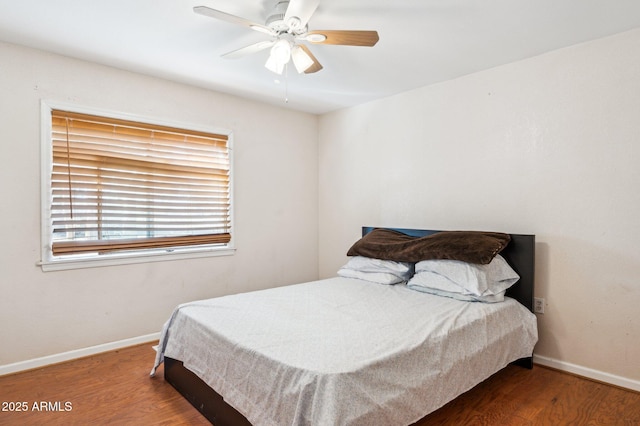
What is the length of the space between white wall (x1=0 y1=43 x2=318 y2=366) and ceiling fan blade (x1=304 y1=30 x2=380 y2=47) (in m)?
1.89

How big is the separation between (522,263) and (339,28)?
2.15 metres

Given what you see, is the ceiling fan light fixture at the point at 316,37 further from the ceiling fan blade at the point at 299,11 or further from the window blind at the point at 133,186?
the window blind at the point at 133,186

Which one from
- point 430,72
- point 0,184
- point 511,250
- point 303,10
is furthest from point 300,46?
point 0,184

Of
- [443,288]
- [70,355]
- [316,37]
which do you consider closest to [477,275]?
[443,288]

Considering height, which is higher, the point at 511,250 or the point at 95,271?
the point at 511,250

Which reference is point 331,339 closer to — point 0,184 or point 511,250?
point 511,250

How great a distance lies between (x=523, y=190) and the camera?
2824 mm

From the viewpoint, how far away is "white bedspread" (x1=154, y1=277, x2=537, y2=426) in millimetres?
1483

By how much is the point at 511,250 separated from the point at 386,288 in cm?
100

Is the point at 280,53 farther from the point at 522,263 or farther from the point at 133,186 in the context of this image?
the point at 522,263

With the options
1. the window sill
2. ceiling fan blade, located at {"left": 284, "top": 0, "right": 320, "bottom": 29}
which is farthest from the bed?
ceiling fan blade, located at {"left": 284, "top": 0, "right": 320, "bottom": 29}

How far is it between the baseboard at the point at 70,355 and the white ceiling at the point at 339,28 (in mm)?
2310

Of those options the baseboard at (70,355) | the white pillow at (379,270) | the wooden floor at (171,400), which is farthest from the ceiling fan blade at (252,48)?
the baseboard at (70,355)

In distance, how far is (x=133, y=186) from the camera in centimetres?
314
